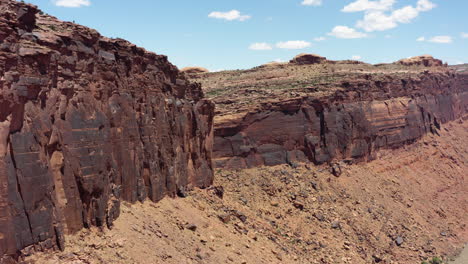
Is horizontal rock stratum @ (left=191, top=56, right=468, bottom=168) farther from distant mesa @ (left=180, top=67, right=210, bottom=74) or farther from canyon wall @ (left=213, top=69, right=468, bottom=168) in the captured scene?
distant mesa @ (left=180, top=67, right=210, bottom=74)

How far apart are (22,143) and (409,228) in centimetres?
3021

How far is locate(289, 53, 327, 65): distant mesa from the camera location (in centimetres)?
5731

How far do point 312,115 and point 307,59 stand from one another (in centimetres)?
2139

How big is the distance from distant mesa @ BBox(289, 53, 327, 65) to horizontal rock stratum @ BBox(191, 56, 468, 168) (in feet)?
15.3

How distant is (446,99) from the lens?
2355 inches

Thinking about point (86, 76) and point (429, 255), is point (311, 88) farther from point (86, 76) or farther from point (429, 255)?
point (86, 76)

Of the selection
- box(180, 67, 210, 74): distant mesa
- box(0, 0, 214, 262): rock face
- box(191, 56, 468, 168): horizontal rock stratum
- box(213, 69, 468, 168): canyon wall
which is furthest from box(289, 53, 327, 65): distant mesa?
box(0, 0, 214, 262): rock face

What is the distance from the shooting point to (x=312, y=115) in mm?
38125

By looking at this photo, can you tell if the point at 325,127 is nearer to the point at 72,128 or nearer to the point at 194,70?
the point at 72,128

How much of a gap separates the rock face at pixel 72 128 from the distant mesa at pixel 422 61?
52.0 metres

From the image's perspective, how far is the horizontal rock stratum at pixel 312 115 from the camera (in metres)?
36.6

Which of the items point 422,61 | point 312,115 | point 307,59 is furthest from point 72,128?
point 422,61

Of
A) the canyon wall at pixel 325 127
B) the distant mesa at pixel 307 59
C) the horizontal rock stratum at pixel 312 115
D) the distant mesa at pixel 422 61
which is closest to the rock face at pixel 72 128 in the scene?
the canyon wall at pixel 325 127

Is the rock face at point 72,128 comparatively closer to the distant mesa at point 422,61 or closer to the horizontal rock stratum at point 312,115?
the horizontal rock stratum at point 312,115
